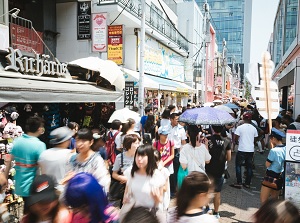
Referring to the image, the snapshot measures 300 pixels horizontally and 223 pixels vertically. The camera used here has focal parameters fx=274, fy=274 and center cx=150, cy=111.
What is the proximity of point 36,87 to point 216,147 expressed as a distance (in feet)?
14.5

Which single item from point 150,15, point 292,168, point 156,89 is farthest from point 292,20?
point 292,168

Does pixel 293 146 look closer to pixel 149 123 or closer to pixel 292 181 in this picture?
pixel 292 181

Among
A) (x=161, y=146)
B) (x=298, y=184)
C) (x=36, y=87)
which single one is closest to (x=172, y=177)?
(x=161, y=146)

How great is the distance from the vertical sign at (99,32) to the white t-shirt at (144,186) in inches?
354

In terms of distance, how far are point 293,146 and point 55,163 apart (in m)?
3.82

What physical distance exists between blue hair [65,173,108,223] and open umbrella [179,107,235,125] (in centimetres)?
417

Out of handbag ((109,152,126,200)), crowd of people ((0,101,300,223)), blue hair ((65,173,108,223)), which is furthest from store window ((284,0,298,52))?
blue hair ((65,173,108,223))

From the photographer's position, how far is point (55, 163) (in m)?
3.79

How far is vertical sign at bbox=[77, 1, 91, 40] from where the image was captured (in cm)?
1257

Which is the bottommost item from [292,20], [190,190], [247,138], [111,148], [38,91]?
[111,148]

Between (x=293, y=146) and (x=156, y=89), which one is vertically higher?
(x=156, y=89)

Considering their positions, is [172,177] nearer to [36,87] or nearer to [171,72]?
[36,87]

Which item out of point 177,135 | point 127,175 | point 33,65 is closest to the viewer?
point 127,175

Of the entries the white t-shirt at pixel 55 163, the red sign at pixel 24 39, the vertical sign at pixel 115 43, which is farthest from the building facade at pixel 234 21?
the white t-shirt at pixel 55 163
